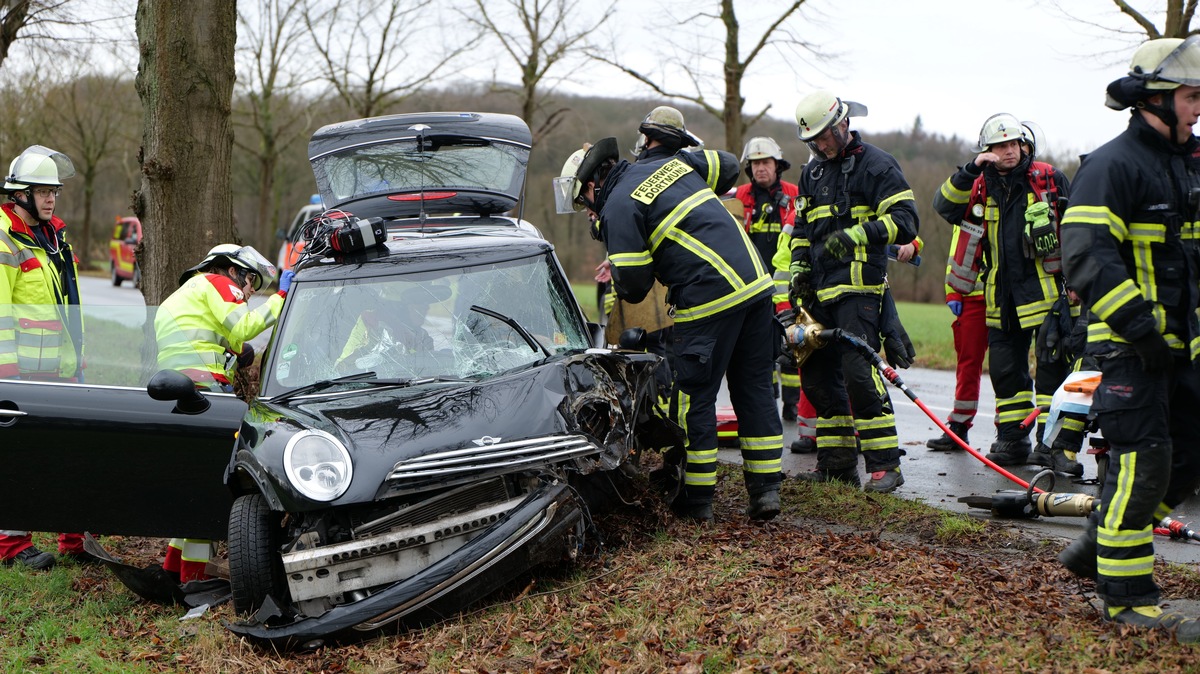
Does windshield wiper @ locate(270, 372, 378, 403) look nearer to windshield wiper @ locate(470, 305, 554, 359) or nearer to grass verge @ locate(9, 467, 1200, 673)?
windshield wiper @ locate(470, 305, 554, 359)

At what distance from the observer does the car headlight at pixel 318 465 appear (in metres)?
4.15

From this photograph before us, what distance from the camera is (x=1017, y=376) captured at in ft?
24.1

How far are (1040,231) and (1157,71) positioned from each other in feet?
11.1

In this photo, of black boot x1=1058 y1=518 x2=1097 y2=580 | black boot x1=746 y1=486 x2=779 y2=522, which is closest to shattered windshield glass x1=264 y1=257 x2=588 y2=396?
black boot x1=746 y1=486 x2=779 y2=522

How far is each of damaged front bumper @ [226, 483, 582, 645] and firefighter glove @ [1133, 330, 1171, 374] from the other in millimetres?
2238

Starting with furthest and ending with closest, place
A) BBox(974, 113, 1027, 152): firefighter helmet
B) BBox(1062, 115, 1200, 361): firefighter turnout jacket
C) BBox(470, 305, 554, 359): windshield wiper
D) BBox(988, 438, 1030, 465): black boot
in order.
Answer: BBox(988, 438, 1030, 465): black boot < BBox(974, 113, 1027, 152): firefighter helmet < BBox(470, 305, 554, 359): windshield wiper < BBox(1062, 115, 1200, 361): firefighter turnout jacket

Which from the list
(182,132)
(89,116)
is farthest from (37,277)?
(89,116)

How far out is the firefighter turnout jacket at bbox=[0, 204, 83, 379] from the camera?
17.8 ft

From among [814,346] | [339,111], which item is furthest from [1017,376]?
[339,111]

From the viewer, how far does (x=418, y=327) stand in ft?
17.6

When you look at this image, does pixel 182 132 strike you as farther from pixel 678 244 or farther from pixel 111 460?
pixel 678 244

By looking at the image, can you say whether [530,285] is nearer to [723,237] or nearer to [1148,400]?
[723,237]

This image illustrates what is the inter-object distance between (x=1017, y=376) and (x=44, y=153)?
6592mm

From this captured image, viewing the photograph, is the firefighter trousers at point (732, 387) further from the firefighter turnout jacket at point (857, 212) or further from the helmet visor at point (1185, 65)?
the helmet visor at point (1185, 65)
